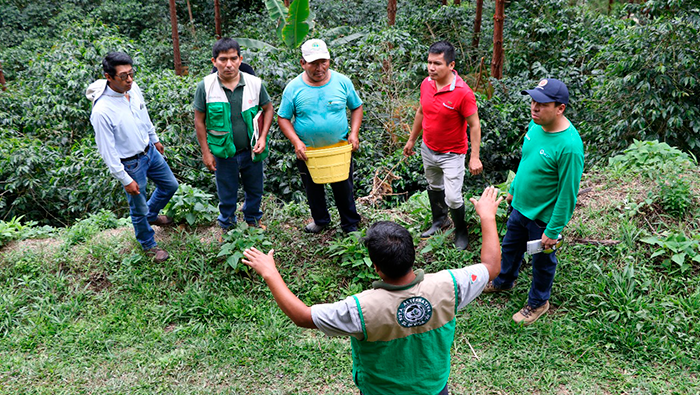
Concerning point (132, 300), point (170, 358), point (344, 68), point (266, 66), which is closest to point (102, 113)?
point (132, 300)

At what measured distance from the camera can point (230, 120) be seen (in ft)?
13.8

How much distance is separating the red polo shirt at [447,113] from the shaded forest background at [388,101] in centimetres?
219

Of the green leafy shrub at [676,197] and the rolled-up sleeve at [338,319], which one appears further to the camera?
the green leafy shrub at [676,197]

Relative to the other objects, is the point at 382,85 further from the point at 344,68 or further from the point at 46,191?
the point at 46,191

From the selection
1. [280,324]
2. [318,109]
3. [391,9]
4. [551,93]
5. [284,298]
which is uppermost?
[391,9]

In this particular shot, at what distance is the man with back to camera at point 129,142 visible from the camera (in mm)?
3898

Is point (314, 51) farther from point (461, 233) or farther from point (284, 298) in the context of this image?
point (284, 298)

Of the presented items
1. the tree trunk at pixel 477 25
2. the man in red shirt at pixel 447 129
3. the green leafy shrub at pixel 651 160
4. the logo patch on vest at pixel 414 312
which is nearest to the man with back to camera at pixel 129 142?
the man in red shirt at pixel 447 129

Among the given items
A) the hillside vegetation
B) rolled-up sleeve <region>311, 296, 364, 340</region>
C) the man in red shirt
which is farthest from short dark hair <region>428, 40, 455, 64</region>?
rolled-up sleeve <region>311, 296, 364, 340</region>

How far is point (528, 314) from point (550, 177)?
1.18 m

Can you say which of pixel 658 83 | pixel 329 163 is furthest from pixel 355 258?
pixel 658 83

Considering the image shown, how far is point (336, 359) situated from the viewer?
3.60 meters

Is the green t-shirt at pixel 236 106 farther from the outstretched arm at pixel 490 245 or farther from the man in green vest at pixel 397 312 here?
the outstretched arm at pixel 490 245

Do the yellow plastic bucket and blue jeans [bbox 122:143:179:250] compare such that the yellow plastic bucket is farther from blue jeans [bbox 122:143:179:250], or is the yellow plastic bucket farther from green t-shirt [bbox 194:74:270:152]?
blue jeans [bbox 122:143:179:250]
